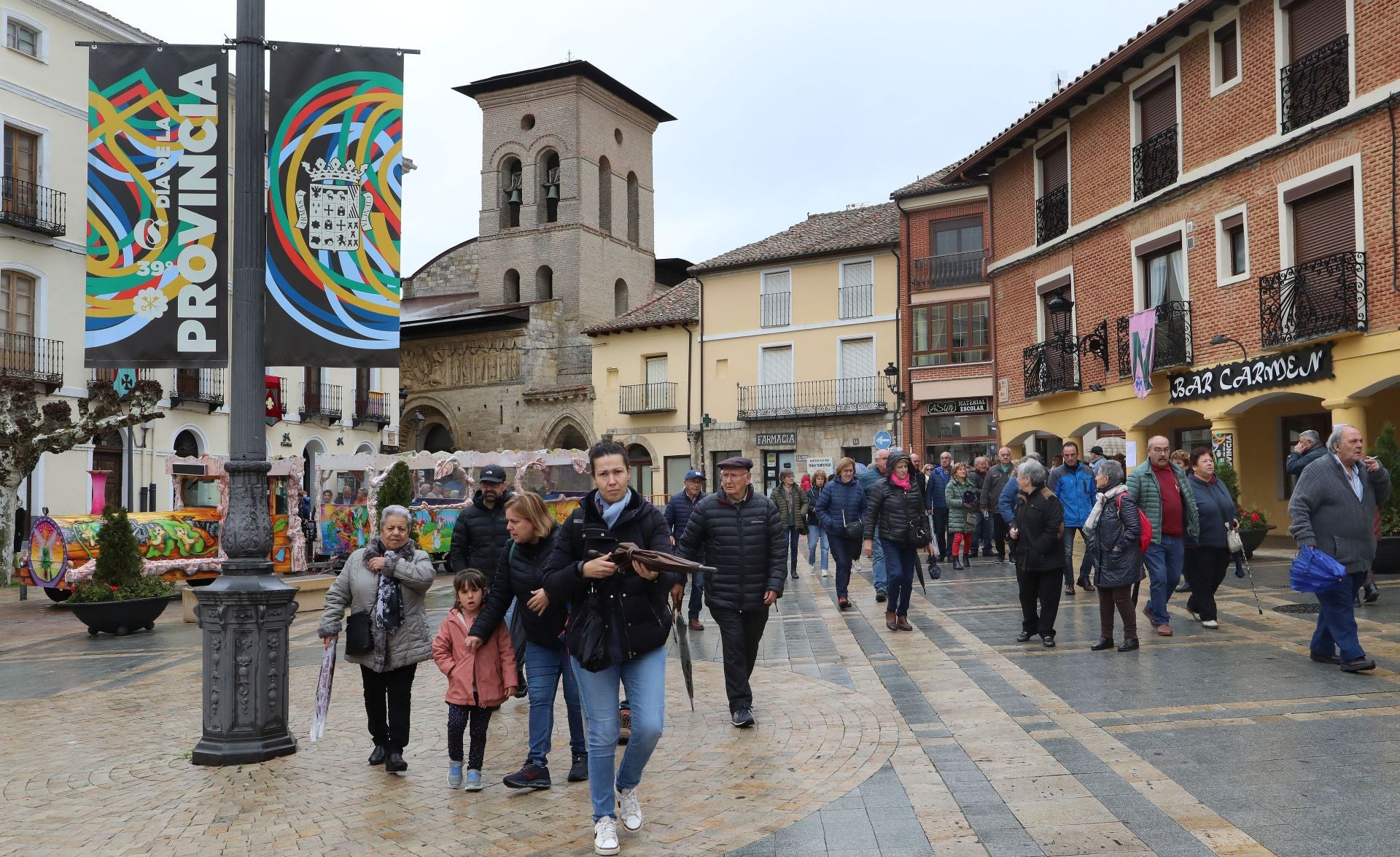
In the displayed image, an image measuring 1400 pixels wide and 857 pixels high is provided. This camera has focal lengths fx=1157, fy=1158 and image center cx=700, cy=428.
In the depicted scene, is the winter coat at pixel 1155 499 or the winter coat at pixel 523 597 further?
the winter coat at pixel 1155 499

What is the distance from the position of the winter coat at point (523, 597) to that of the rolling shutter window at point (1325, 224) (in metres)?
14.6

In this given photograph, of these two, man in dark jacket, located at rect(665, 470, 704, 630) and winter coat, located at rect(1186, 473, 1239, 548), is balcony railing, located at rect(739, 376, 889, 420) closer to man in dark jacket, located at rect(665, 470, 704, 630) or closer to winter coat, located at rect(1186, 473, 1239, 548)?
man in dark jacket, located at rect(665, 470, 704, 630)

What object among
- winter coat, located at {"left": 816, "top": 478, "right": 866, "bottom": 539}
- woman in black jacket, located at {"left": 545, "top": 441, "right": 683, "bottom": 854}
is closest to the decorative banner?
winter coat, located at {"left": 816, "top": 478, "right": 866, "bottom": 539}

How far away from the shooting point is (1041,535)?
10031mm

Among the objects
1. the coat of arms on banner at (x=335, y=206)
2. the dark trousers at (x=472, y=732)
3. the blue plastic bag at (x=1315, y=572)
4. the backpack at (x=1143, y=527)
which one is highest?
the coat of arms on banner at (x=335, y=206)

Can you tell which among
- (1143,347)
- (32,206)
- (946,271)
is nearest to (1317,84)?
(1143,347)

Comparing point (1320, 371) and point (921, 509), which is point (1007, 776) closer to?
point (921, 509)

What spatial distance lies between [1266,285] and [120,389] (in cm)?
2524

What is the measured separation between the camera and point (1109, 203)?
2245 centimetres

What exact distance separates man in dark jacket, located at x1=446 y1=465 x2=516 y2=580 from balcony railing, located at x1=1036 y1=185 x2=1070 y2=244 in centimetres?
1884

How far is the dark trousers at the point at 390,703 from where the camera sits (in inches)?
260

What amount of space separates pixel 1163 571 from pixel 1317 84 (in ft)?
33.7

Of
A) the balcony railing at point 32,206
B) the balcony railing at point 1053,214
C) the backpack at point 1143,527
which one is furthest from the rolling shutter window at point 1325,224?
the balcony railing at point 32,206

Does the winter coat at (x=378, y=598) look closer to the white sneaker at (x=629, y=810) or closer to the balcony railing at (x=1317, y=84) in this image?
the white sneaker at (x=629, y=810)
